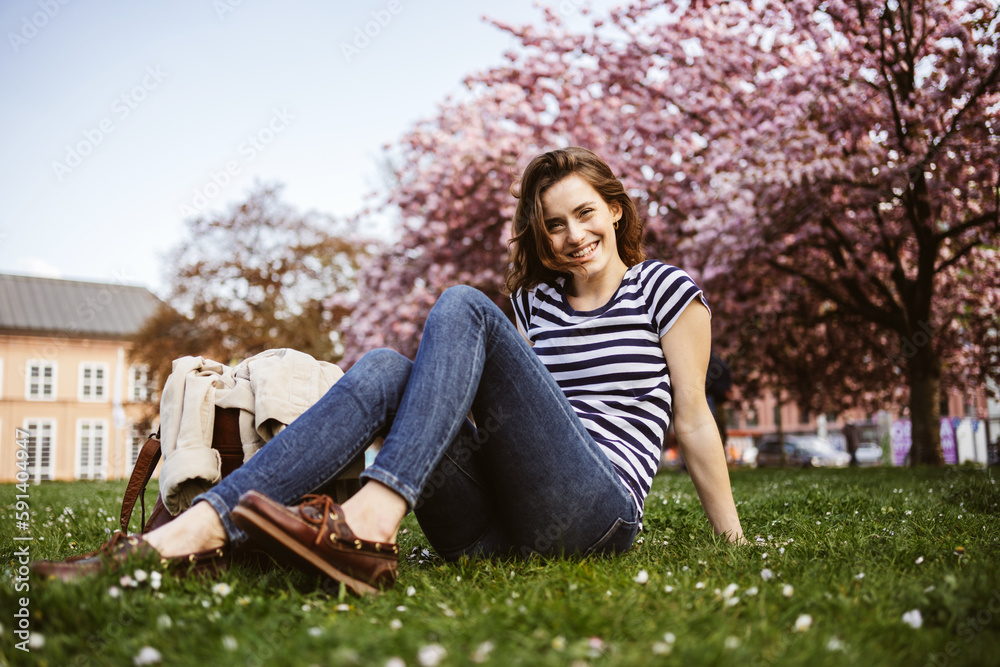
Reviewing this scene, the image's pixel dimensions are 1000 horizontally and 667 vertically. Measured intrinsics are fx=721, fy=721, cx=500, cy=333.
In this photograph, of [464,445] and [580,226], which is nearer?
[464,445]

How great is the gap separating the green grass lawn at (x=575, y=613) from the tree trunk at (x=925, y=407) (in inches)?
466

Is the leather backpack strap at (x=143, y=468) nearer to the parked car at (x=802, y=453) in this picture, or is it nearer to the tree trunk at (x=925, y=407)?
the tree trunk at (x=925, y=407)

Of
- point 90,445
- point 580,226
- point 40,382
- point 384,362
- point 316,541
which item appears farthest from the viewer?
point 40,382

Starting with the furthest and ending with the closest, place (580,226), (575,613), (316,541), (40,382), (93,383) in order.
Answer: (93,383)
(40,382)
(580,226)
(316,541)
(575,613)

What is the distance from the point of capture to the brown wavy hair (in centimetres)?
288

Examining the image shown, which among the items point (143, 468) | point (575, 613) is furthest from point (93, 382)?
point (575, 613)

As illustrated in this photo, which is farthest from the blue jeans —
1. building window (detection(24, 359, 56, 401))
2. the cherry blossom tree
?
building window (detection(24, 359, 56, 401))

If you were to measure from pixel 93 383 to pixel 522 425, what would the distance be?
152 ft

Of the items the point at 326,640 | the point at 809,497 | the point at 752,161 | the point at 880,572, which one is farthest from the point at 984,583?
the point at 752,161

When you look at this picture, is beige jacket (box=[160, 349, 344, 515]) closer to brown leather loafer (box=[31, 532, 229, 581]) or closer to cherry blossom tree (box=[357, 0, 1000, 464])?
brown leather loafer (box=[31, 532, 229, 581])

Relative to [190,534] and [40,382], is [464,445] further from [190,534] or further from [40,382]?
[40,382]

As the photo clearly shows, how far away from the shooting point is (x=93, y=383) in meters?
41.8

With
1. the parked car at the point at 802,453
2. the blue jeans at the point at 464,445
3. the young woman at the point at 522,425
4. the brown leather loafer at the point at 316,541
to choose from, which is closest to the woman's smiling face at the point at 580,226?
the young woman at the point at 522,425

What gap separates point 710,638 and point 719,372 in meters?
8.09
